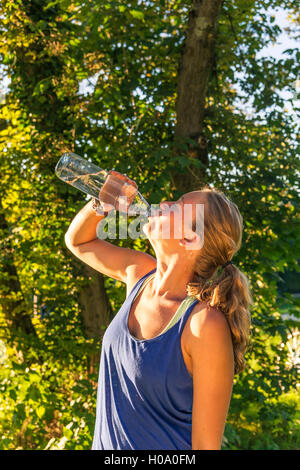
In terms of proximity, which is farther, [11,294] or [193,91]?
[11,294]

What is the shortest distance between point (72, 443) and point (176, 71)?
113 inches

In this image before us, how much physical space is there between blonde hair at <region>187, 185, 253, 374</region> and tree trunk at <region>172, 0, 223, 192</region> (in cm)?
237

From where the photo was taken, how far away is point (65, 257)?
13.9ft

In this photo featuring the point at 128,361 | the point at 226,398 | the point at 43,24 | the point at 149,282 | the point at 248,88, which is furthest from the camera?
the point at 248,88

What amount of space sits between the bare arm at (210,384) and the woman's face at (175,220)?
13.4 inches

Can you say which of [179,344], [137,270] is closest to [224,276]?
[179,344]

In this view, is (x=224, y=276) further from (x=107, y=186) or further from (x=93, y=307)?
(x=93, y=307)

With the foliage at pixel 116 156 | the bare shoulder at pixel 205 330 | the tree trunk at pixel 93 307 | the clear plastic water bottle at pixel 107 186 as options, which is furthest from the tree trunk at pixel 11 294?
the bare shoulder at pixel 205 330

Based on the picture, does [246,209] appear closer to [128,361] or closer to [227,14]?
[227,14]

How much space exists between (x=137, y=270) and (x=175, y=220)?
0.30 metres

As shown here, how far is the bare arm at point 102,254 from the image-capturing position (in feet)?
6.07

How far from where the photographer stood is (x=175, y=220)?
1.61 m

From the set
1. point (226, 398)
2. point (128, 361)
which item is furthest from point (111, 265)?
point (226, 398)

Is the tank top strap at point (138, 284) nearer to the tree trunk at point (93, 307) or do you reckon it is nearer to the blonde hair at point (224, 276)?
the blonde hair at point (224, 276)
